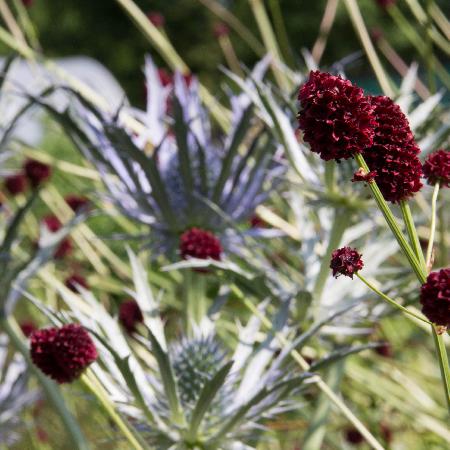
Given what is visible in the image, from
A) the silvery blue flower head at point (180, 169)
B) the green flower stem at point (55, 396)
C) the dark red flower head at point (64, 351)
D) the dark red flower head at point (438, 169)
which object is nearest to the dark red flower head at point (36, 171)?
the silvery blue flower head at point (180, 169)

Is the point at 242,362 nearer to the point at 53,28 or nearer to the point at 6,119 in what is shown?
the point at 6,119

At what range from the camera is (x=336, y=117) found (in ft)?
1.44

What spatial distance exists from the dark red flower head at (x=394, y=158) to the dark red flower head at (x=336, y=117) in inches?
0.7

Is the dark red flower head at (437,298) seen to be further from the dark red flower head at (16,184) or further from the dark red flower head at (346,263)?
the dark red flower head at (16,184)

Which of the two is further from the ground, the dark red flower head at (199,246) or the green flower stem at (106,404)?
the dark red flower head at (199,246)

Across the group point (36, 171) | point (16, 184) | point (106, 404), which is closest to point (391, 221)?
point (106, 404)

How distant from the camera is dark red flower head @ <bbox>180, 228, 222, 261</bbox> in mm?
795

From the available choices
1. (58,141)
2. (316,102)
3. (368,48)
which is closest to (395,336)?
(368,48)

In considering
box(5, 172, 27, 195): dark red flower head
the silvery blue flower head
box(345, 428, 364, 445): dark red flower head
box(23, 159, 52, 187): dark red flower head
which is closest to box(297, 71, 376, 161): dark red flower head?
the silvery blue flower head

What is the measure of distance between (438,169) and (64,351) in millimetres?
310

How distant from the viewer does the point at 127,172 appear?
3.17 feet

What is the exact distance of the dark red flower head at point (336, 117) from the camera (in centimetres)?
43

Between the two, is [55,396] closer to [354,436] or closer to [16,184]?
[354,436]

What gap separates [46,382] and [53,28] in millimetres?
11053
